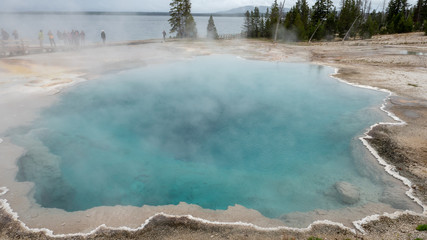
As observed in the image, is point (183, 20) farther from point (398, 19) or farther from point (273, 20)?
point (398, 19)

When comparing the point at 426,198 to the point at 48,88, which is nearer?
the point at 426,198

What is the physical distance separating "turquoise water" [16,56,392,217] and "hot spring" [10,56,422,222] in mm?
29

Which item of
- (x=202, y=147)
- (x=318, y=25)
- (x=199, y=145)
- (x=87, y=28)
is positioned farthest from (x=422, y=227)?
(x=87, y=28)

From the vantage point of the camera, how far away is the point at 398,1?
47.5 m

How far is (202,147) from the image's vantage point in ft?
26.1

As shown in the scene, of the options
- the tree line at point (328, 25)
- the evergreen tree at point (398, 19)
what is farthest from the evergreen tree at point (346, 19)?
the evergreen tree at point (398, 19)

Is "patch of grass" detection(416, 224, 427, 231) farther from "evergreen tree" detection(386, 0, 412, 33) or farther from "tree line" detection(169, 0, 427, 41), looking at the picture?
"evergreen tree" detection(386, 0, 412, 33)

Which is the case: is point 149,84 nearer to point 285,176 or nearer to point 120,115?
point 120,115

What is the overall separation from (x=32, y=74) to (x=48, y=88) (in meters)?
2.95

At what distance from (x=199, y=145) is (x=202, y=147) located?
0.49 feet

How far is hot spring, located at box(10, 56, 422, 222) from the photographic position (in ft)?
18.9

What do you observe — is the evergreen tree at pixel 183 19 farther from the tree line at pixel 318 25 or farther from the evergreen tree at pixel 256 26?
the evergreen tree at pixel 256 26

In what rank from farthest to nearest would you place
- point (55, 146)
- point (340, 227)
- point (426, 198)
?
point (55, 146)
point (426, 198)
point (340, 227)

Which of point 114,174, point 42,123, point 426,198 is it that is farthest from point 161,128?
point 426,198
